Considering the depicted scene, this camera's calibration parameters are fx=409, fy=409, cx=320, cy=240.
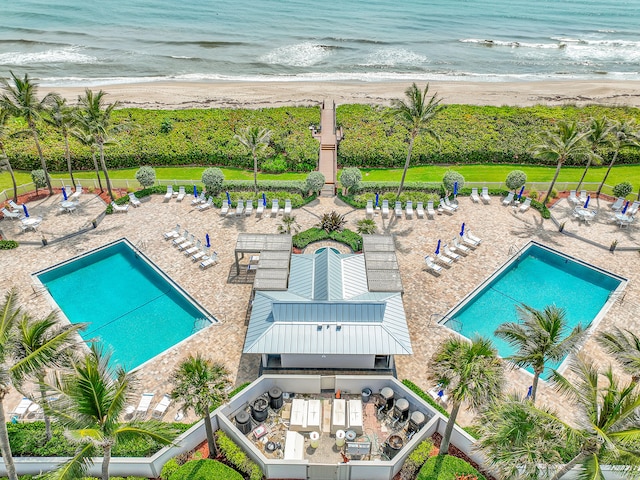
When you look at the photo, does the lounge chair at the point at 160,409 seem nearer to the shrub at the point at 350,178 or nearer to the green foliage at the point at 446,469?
the green foliage at the point at 446,469

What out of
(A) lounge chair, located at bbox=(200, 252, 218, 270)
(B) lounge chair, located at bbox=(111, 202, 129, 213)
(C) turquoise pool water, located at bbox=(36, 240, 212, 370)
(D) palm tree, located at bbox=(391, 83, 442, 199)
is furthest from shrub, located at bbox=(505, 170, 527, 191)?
(B) lounge chair, located at bbox=(111, 202, 129, 213)

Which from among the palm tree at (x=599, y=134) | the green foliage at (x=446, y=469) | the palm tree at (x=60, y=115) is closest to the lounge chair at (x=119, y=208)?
the palm tree at (x=60, y=115)

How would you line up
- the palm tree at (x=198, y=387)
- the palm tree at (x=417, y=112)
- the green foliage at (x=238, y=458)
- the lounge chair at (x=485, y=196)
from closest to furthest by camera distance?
the palm tree at (x=198, y=387)
the green foliage at (x=238, y=458)
the palm tree at (x=417, y=112)
the lounge chair at (x=485, y=196)

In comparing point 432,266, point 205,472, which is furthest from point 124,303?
point 432,266

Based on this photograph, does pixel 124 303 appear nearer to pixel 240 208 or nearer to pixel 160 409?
pixel 160 409

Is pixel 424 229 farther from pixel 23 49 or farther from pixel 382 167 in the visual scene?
pixel 23 49
